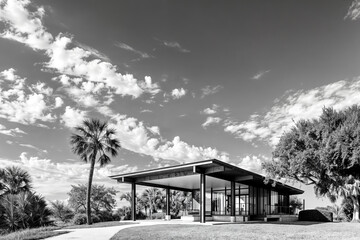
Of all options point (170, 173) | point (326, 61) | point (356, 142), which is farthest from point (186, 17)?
point (356, 142)

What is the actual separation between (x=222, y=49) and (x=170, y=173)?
11.6 m

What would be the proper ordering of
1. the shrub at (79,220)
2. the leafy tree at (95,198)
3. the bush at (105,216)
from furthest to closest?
the leafy tree at (95,198) < the bush at (105,216) < the shrub at (79,220)

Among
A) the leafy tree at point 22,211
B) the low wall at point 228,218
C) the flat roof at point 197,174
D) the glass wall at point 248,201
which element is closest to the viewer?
the leafy tree at point 22,211

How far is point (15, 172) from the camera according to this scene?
87.2 feet

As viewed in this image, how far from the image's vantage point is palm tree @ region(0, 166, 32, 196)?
25.4 meters

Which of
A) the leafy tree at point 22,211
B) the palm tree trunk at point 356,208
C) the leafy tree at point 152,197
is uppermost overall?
the leafy tree at point 22,211

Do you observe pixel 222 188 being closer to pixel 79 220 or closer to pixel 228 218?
pixel 228 218

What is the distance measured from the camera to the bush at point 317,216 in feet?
96.4

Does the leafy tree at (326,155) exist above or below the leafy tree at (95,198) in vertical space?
above

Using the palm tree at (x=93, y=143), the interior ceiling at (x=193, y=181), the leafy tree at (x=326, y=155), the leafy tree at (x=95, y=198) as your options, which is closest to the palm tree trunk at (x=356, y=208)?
the leafy tree at (x=326, y=155)

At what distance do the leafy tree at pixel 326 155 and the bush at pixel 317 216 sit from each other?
207cm

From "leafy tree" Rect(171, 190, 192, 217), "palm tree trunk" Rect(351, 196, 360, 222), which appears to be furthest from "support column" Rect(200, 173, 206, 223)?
"leafy tree" Rect(171, 190, 192, 217)

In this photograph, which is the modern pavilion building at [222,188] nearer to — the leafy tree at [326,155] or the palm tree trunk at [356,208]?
the leafy tree at [326,155]

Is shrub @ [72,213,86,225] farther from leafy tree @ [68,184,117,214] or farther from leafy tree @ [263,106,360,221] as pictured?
leafy tree @ [263,106,360,221]
